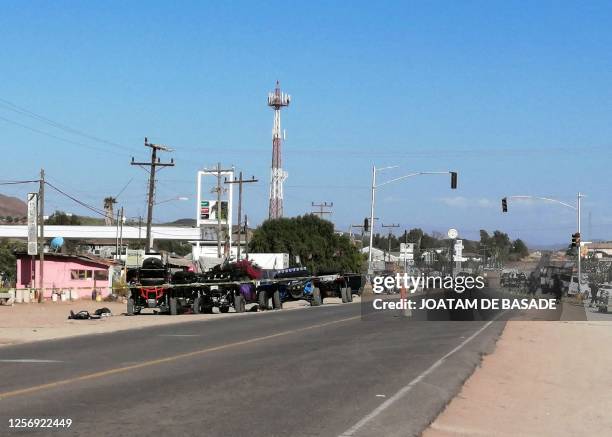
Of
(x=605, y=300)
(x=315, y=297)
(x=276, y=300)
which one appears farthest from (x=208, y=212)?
(x=605, y=300)

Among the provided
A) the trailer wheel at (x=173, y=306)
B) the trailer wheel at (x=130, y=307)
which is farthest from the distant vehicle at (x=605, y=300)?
the trailer wheel at (x=130, y=307)

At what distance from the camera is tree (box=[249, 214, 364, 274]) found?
296ft

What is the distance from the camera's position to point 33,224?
52.2m

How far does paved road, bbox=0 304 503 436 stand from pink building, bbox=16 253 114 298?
33.3 meters

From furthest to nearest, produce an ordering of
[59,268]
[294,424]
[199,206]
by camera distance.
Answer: [199,206] → [59,268] → [294,424]

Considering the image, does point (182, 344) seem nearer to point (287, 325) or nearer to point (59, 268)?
point (287, 325)

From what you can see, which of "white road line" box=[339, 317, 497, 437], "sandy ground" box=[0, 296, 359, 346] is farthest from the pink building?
"white road line" box=[339, 317, 497, 437]

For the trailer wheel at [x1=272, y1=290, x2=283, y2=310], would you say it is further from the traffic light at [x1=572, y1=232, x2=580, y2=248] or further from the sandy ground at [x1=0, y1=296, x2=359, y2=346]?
the traffic light at [x1=572, y1=232, x2=580, y2=248]

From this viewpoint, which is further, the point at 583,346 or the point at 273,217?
the point at 273,217

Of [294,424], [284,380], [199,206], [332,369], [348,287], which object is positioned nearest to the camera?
[294,424]

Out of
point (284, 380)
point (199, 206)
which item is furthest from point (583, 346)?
point (199, 206)

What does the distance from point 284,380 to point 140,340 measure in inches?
378

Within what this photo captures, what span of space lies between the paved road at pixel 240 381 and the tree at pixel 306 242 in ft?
215

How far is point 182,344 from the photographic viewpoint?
21.3m
